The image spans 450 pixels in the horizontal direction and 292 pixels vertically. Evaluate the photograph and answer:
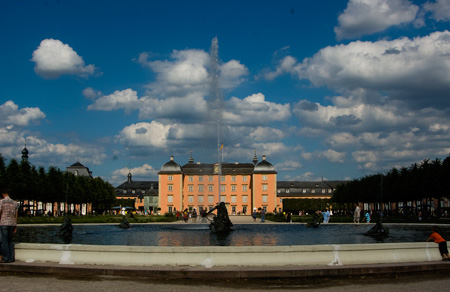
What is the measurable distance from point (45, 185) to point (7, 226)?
6334 cm

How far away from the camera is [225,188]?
463 feet

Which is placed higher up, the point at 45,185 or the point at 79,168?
the point at 79,168

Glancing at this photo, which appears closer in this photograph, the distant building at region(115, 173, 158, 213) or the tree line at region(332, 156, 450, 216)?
the tree line at region(332, 156, 450, 216)

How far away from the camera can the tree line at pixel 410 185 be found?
5878cm

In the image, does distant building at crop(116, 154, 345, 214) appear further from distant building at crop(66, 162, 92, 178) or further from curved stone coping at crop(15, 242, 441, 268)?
curved stone coping at crop(15, 242, 441, 268)

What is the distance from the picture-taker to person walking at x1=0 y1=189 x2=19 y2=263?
504 inches

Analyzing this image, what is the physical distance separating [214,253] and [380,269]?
14.2 ft

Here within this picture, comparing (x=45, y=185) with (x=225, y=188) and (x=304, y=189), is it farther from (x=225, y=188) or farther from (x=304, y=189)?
(x=304, y=189)

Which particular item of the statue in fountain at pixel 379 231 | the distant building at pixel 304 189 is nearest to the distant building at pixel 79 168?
the distant building at pixel 304 189

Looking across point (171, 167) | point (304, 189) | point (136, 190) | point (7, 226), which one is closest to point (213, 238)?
point (7, 226)

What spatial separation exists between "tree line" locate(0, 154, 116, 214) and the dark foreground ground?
46824 mm

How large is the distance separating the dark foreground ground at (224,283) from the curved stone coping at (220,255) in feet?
2.28

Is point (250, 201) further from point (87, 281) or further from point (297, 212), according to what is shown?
point (87, 281)

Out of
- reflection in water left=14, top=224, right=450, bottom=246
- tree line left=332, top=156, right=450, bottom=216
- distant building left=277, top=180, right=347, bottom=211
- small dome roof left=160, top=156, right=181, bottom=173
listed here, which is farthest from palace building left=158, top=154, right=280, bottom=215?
reflection in water left=14, top=224, right=450, bottom=246
